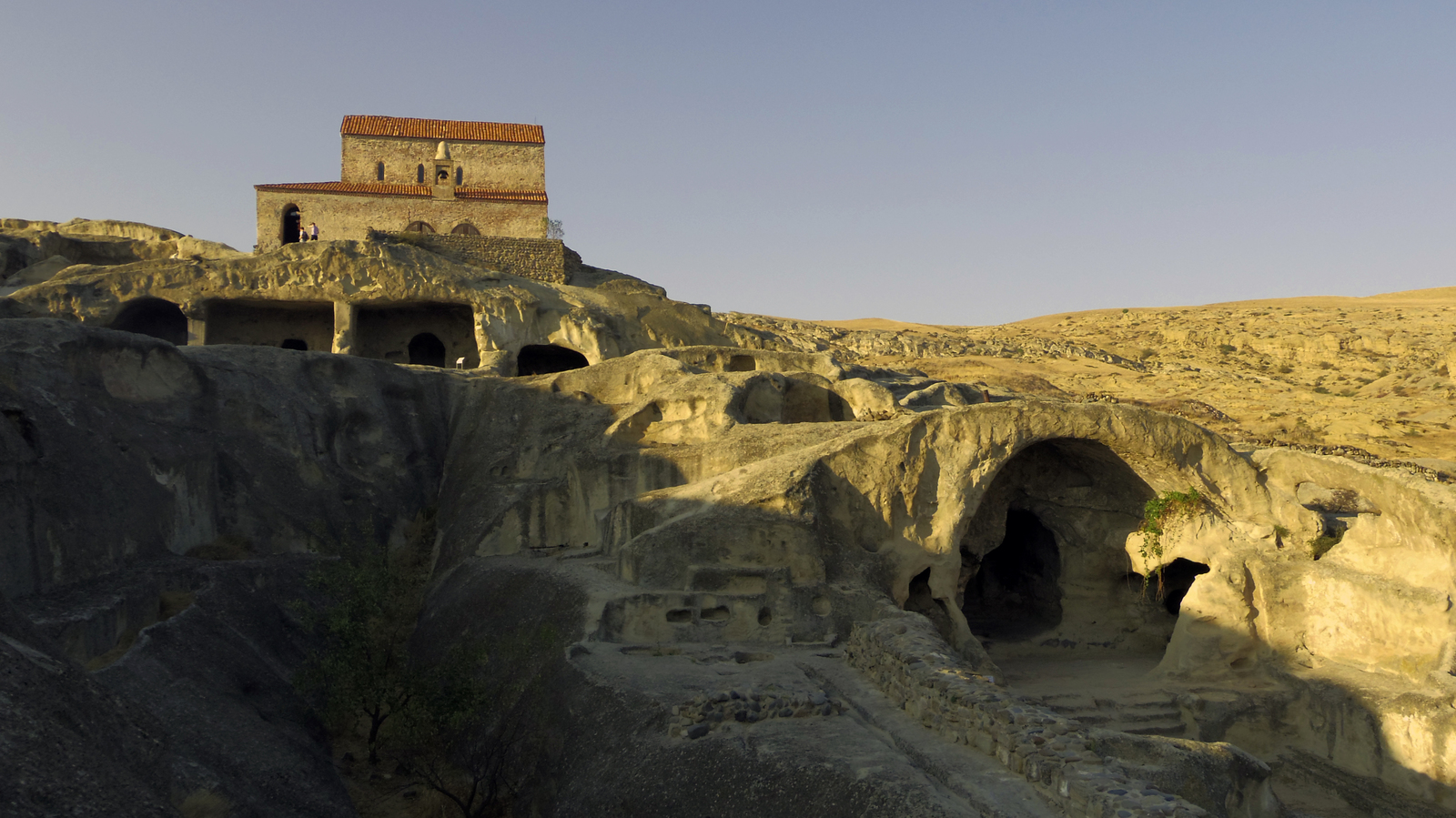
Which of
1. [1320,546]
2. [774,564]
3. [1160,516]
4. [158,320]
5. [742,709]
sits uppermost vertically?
[158,320]

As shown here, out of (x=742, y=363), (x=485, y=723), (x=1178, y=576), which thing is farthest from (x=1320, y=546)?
(x=742, y=363)

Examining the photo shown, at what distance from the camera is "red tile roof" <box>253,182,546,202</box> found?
31.5 metres

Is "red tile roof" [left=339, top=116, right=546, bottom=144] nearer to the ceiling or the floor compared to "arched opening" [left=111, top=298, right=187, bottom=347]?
nearer to the ceiling

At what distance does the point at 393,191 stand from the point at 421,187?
91 cm

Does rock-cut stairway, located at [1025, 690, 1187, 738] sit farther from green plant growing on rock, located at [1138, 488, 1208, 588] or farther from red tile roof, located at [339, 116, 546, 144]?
red tile roof, located at [339, 116, 546, 144]

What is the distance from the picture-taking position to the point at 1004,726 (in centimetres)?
920

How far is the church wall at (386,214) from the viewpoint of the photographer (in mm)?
31281

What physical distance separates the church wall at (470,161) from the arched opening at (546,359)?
374 inches

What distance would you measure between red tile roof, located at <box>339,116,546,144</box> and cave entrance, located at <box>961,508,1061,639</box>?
23310 mm

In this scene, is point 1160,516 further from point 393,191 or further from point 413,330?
point 393,191

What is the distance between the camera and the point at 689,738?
10.1 metres

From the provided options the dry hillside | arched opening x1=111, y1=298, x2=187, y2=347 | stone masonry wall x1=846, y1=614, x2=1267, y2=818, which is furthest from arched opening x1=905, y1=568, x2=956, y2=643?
arched opening x1=111, y1=298, x2=187, y2=347

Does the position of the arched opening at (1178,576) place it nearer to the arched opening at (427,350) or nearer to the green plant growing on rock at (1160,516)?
the green plant growing on rock at (1160,516)

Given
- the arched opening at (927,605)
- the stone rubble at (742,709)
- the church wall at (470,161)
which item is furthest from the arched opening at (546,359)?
the stone rubble at (742,709)
